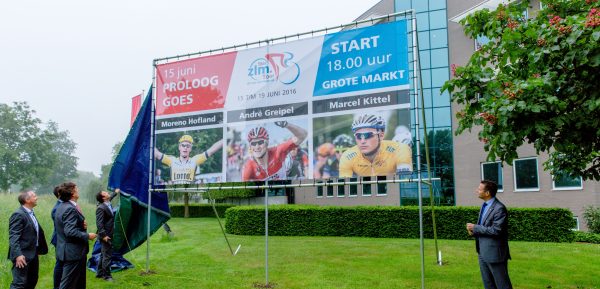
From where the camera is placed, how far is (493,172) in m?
26.5

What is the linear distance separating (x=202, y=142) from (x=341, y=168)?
122 inches

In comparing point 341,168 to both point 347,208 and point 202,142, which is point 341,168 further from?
point 347,208

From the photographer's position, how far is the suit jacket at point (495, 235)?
624cm

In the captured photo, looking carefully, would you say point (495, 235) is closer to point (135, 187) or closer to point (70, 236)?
point (70, 236)

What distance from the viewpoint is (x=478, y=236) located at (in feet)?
21.2

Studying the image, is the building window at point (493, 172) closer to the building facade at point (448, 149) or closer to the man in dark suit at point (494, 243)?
the building facade at point (448, 149)

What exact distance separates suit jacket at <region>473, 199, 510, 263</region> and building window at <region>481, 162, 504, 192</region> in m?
20.8

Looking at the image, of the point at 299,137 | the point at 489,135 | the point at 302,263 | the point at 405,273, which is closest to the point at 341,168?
the point at 299,137

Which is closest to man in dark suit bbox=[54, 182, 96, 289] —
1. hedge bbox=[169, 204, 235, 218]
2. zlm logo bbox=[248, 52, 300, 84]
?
zlm logo bbox=[248, 52, 300, 84]

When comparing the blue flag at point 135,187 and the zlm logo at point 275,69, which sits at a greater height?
the zlm logo at point 275,69

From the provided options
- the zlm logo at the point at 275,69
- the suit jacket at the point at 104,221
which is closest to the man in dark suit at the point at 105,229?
the suit jacket at the point at 104,221

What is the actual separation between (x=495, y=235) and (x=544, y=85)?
202 centimetres

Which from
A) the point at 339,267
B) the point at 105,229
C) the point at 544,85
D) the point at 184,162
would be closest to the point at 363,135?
the point at 544,85

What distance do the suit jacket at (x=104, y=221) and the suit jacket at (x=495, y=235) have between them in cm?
685
